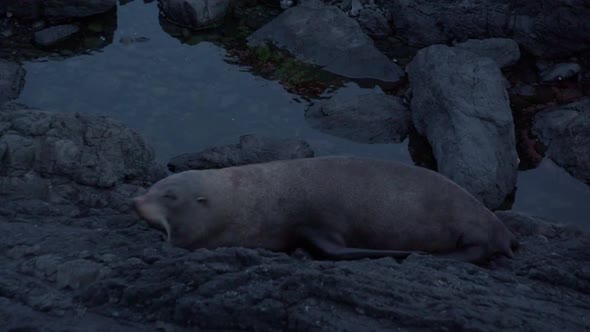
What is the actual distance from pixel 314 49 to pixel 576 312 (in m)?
7.08

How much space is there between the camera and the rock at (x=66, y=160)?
6641mm

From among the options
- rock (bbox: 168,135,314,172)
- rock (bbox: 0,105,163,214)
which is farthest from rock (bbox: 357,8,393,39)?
rock (bbox: 0,105,163,214)

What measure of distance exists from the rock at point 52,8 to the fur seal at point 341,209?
21.4 ft

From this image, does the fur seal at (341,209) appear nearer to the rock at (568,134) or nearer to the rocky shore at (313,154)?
the rocky shore at (313,154)

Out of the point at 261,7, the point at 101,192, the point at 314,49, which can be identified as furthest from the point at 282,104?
the point at 101,192

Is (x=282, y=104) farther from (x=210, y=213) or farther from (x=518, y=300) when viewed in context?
(x=518, y=300)

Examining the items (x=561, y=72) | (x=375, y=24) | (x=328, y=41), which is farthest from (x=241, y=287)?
(x=375, y=24)

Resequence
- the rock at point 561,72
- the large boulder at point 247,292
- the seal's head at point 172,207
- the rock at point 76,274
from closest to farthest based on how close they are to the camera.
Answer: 1. the large boulder at point 247,292
2. the rock at point 76,274
3. the seal's head at point 172,207
4. the rock at point 561,72

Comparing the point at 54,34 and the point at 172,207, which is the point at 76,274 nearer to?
the point at 172,207

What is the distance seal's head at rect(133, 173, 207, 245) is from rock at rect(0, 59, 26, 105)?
4.86m

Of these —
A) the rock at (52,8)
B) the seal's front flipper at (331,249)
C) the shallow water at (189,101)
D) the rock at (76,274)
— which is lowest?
the shallow water at (189,101)

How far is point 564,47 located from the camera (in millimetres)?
11117

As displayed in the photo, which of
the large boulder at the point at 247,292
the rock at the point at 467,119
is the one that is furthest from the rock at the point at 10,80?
the large boulder at the point at 247,292

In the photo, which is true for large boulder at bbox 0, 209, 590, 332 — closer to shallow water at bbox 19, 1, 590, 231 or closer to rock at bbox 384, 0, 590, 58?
shallow water at bbox 19, 1, 590, 231
